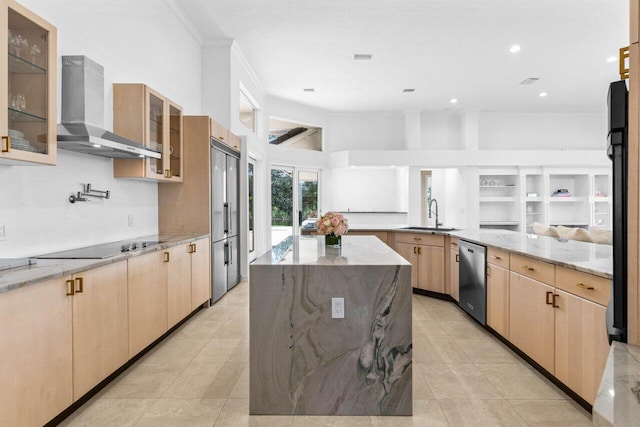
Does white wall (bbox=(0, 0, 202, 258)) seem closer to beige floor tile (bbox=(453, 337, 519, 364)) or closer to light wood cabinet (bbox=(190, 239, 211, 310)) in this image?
light wood cabinet (bbox=(190, 239, 211, 310))

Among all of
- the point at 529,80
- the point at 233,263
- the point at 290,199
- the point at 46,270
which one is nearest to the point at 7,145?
the point at 46,270

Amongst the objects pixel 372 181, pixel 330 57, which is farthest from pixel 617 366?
pixel 372 181

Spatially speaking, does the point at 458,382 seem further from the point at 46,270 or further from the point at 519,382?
the point at 46,270

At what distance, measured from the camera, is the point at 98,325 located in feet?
7.65

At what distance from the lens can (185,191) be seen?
4.41 metres

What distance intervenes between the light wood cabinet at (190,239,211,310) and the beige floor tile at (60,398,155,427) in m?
1.61

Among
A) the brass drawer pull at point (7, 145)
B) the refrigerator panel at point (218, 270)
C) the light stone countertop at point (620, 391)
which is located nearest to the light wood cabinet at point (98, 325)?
the brass drawer pull at point (7, 145)

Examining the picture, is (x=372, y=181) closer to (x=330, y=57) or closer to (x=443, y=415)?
(x=330, y=57)

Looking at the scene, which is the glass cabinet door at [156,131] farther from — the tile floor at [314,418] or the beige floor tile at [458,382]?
the beige floor tile at [458,382]

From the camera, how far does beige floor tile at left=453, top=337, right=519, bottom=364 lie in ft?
9.95

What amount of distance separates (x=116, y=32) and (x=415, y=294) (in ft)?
14.9

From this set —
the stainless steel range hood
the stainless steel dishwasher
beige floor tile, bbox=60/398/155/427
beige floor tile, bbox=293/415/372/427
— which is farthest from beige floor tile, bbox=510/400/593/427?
the stainless steel range hood

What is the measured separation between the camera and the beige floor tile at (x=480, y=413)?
7.04 feet

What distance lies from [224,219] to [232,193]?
1.65 feet
